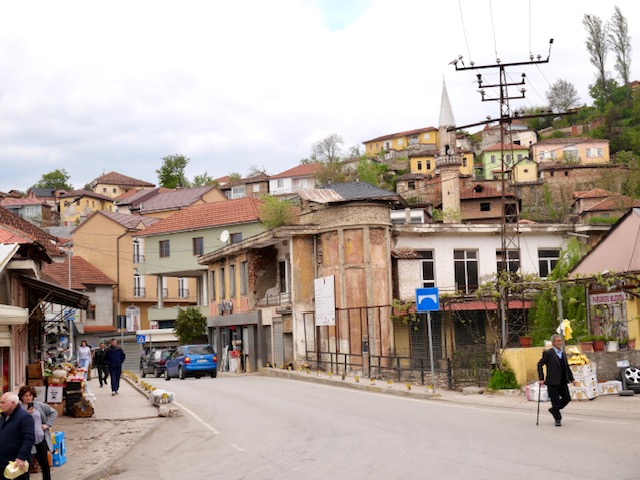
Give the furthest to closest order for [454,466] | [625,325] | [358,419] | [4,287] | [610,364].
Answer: [625,325] < [610,364] < [4,287] < [358,419] < [454,466]

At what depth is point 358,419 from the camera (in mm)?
16953

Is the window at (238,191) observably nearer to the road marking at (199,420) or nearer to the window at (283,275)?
the window at (283,275)

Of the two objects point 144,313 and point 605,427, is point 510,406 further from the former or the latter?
point 144,313

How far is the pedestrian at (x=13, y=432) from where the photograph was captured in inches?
366

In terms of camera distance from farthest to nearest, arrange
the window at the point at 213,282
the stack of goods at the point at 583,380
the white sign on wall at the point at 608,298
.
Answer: the window at the point at 213,282
the white sign on wall at the point at 608,298
the stack of goods at the point at 583,380

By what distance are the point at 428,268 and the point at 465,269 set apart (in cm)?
216

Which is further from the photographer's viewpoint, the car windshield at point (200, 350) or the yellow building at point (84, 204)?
the yellow building at point (84, 204)

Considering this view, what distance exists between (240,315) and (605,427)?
104 feet

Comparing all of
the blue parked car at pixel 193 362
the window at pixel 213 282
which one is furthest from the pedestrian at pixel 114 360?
the window at pixel 213 282

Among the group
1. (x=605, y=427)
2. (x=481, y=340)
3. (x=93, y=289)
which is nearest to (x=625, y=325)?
(x=605, y=427)

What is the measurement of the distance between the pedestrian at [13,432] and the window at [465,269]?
3384cm

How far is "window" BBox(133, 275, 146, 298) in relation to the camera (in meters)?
78.9

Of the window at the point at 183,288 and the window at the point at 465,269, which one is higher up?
the window at the point at 183,288

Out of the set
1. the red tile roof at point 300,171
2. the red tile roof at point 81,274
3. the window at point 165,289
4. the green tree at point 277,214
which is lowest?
the window at point 165,289
